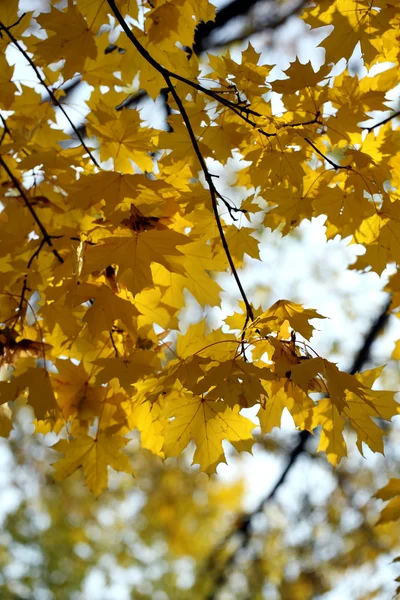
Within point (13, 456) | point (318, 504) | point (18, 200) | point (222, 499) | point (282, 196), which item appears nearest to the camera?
Result: point (282, 196)

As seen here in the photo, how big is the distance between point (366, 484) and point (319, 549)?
739mm

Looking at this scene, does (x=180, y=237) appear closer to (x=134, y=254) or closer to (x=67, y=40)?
(x=134, y=254)

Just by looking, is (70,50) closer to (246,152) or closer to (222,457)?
(246,152)

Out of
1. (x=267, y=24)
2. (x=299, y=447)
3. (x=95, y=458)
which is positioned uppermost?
(x=267, y=24)

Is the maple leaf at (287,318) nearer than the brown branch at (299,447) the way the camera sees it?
Yes

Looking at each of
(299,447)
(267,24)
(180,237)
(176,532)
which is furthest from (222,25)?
(176,532)

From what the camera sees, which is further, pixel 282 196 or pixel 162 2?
pixel 162 2

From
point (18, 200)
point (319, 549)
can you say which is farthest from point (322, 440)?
point (319, 549)

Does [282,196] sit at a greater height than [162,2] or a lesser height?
lesser

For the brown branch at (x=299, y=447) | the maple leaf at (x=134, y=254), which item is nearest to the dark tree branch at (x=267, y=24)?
the brown branch at (x=299, y=447)

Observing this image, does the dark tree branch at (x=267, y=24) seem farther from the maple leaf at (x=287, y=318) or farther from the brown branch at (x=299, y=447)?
the maple leaf at (x=287, y=318)

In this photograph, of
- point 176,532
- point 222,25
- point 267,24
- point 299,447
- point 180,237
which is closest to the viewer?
point 180,237

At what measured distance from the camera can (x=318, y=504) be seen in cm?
486

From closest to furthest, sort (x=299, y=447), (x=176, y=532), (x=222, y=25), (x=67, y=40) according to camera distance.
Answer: (x=67, y=40) → (x=222, y=25) → (x=299, y=447) → (x=176, y=532)
